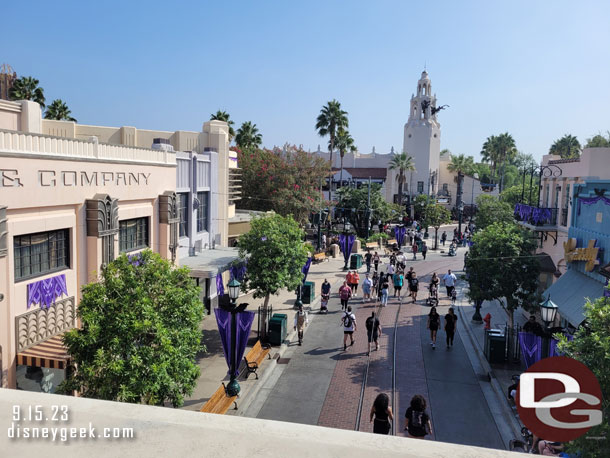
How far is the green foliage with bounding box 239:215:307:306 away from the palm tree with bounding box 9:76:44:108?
896 inches

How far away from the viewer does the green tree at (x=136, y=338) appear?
957cm

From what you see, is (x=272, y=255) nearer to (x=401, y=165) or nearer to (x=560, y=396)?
(x=560, y=396)

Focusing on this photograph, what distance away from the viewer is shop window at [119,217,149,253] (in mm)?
16750

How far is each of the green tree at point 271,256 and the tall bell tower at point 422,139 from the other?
200 feet

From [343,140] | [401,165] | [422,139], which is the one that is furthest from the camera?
[422,139]

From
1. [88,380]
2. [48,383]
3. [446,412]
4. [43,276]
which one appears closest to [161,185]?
[43,276]

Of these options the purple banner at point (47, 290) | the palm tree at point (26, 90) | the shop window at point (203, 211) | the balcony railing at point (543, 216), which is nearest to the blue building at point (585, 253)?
the balcony railing at point (543, 216)

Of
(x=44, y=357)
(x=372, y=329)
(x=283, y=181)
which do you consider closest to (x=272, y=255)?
(x=372, y=329)

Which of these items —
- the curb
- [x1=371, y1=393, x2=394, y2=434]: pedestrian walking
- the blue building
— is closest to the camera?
[x1=371, y1=393, x2=394, y2=434]: pedestrian walking

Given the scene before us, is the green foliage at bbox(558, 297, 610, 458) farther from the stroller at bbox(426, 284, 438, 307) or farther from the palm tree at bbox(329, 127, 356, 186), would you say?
the palm tree at bbox(329, 127, 356, 186)

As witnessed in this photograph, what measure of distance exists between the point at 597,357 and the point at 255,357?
10.5 meters

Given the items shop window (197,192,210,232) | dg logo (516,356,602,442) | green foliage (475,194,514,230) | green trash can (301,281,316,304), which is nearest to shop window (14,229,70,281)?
shop window (197,192,210,232)

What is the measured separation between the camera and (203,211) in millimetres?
24969

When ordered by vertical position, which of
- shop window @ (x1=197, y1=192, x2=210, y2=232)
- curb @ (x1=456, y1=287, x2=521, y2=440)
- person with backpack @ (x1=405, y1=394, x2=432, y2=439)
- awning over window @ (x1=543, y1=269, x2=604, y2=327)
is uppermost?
shop window @ (x1=197, y1=192, x2=210, y2=232)
